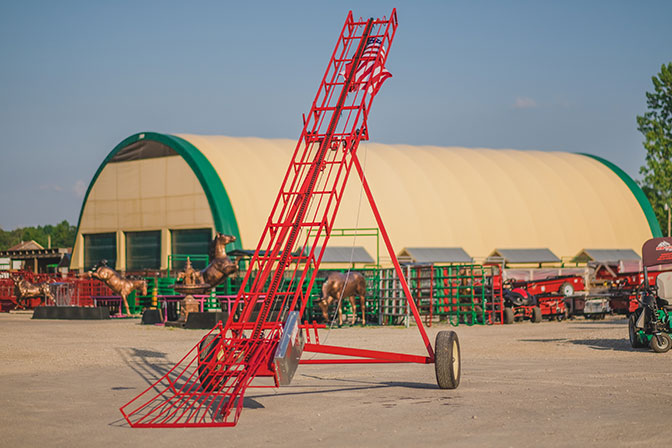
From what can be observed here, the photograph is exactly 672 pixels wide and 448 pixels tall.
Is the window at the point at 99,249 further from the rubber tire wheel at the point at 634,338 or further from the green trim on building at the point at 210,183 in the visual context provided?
the rubber tire wheel at the point at 634,338

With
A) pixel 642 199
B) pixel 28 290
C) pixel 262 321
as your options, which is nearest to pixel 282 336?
pixel 262 321

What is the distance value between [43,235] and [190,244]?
390 feet

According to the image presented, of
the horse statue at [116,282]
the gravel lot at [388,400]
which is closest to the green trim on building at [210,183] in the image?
the horse statue at [116,282]

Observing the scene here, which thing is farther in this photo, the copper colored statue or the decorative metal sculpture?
the copper colored statue

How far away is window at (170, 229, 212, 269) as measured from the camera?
4672cm

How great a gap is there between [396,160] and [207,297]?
26.4 meters

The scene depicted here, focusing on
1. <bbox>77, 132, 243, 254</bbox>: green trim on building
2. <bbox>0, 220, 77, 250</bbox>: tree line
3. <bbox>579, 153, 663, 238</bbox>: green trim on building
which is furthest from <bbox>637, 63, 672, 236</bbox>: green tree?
<bbox>0, 220, 77, 250</bbox>: tree line

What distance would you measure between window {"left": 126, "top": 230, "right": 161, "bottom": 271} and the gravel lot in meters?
28.3

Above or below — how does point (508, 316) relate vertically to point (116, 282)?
below

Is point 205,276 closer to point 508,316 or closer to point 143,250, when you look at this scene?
point 508,316

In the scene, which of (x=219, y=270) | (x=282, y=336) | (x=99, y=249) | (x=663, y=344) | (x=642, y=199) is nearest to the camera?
(x=282, y=336)

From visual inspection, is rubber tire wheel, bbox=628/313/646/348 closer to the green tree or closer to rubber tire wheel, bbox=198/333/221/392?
rubber tire wheel, bbox=198/333/221/392

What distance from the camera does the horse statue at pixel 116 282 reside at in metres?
36.1

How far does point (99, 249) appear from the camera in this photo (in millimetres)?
53062
